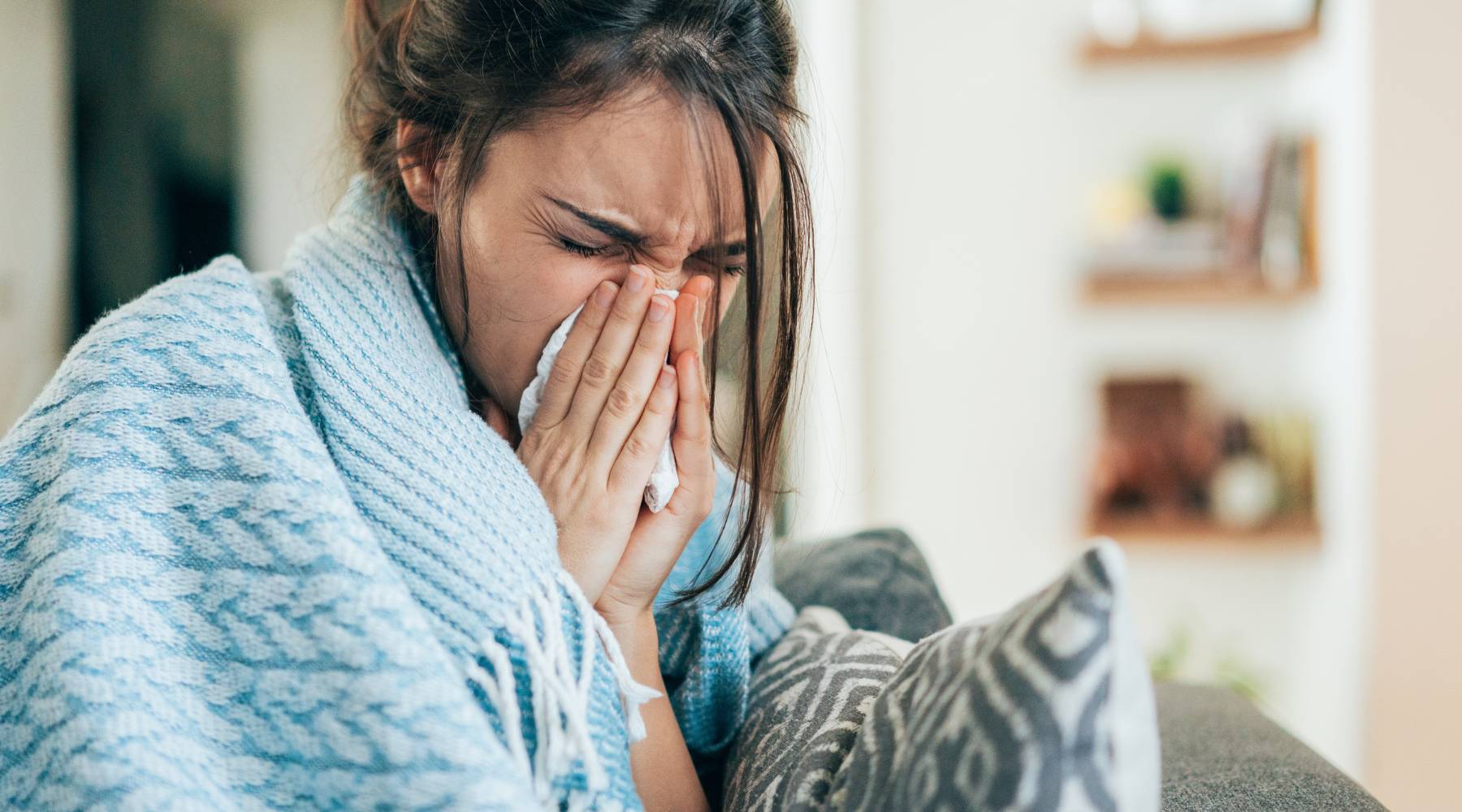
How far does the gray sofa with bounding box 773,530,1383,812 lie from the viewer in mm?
840

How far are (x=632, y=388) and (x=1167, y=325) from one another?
7.06 feet

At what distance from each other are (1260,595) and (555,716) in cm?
245

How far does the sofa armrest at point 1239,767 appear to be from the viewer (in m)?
0.82

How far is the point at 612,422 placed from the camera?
0.85 metres

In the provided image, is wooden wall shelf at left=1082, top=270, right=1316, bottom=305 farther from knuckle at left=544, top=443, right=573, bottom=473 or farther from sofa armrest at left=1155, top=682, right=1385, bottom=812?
knuckle at left=544, top=443, right=573, bottom=473

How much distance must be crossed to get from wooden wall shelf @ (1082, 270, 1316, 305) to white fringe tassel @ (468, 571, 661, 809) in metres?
2.17

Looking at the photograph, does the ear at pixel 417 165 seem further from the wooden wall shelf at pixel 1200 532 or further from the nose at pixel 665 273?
the wooden wall shelf at pixel 1200 532

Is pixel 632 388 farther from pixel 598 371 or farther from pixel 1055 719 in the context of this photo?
pixel 1055 719

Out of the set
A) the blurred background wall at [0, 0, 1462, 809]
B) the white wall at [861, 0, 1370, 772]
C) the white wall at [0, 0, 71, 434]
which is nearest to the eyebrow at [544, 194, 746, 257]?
the white wall at [0, 0, 71, 434]

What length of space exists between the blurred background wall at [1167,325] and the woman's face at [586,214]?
50.9 inches

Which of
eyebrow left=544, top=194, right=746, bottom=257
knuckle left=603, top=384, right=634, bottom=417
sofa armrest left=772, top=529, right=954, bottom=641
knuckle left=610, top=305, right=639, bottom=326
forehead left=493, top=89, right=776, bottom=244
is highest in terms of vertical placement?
forehead left=493, top=89, right=776, bottom=244

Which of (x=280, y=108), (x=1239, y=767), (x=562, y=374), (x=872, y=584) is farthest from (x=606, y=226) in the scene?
(x=280, y=108)

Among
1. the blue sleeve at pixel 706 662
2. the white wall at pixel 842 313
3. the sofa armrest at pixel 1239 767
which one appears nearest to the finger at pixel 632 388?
the blue sleeve at pixel 706 662

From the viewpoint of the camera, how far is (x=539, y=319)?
85 cm
